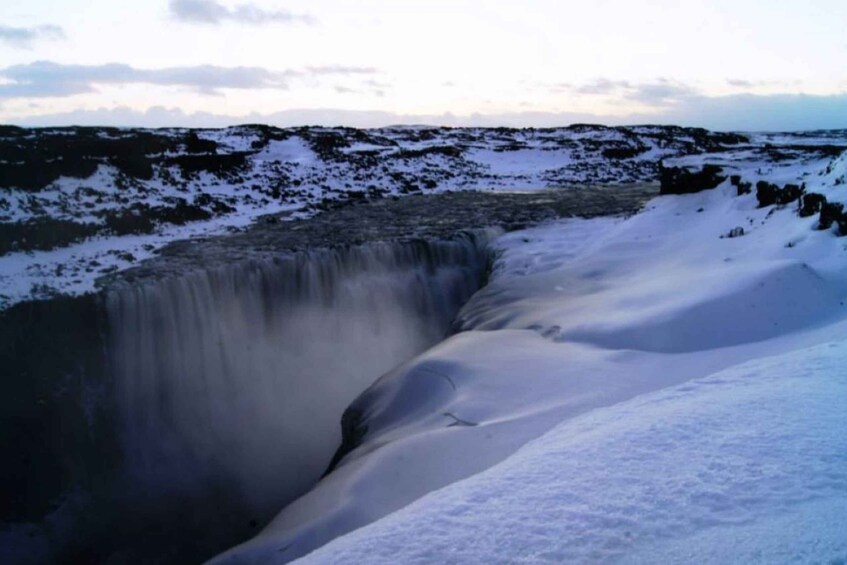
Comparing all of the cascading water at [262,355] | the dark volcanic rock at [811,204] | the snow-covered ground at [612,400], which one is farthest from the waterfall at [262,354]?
the dark volcanic rock at [811,204]

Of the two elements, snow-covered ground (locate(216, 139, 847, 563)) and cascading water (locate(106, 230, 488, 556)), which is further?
cascading water (locate(106, 230, 488, 556))

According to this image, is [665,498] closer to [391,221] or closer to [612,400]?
[612,400]

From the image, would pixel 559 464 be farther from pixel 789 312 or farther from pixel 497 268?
pixel 497 268

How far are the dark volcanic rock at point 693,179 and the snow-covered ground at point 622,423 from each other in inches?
192

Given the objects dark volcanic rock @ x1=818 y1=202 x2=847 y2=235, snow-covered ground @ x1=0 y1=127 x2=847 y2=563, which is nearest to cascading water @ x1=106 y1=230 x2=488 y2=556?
snow-covered ground @ x1=0 y1=127 x2=847 y2=563

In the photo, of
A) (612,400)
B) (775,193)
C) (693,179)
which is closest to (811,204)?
(775,193)

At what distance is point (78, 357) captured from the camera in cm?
1227

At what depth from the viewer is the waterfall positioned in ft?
38.5

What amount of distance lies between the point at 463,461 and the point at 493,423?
81cm

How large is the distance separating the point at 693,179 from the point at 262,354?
13.2 meters

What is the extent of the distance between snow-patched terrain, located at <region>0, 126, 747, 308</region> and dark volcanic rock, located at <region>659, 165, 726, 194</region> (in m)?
10.00

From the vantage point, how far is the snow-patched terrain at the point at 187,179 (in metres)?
15.4

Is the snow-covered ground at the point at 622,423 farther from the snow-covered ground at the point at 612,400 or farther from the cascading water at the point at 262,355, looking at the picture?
the cascading water at the point at 262,355

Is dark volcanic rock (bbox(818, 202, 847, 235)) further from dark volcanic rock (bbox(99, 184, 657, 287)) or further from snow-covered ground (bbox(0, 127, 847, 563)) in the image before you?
dark volcanic rock (bbox(99, 184, 657, 287))
